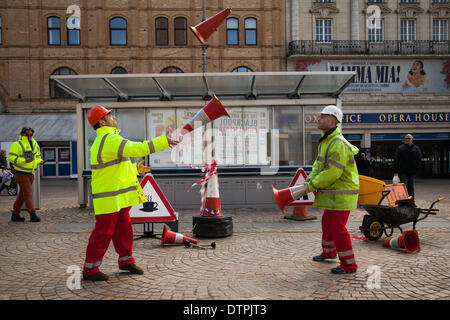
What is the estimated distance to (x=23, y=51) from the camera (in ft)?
80.6

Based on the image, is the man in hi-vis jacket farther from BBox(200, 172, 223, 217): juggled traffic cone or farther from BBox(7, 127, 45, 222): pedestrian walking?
BBox(7, 127, 45, 222): pedestrian walking

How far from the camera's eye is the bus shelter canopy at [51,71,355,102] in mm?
9531

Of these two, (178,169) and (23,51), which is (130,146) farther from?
(23,51)

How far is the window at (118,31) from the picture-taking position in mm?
24969

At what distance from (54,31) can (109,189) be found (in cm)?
2483

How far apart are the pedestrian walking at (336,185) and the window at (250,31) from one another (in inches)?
874

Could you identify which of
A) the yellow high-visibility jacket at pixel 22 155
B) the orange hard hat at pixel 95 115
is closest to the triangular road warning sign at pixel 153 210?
the orange hard hat at pixel 95 115

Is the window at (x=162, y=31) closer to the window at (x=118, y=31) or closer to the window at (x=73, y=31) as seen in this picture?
the window at (x=118, y=31)

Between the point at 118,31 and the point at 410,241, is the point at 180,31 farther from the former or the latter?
the point at 410,241

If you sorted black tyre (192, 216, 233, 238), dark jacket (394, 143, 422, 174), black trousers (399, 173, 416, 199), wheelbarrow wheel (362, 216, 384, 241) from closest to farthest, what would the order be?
wheelbarrow wheel (362, 216, 384, 241)
black tyre (192, 216, 233, 238)
dark jacket (394, 143, 422, 174)
black trousers (399, 173, 416, 199)

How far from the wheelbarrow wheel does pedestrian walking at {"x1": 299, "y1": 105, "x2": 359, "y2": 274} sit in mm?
1990

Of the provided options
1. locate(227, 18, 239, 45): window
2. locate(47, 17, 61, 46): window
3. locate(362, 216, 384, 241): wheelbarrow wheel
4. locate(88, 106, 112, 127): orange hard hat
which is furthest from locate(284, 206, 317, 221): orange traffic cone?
locate(47, 17, 61, 46): window
